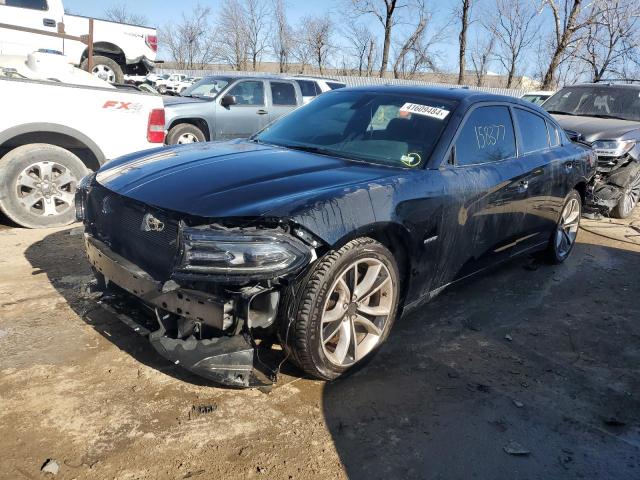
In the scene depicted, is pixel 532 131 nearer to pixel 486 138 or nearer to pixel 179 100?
pixel 486 138

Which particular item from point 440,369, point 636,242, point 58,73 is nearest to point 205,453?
point 440,369

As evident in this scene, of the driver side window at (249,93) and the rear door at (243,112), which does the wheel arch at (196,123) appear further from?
the driver side window at (249,93)

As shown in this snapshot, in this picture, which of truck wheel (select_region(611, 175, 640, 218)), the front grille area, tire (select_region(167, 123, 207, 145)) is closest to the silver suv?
tire (select_region(167, 123, 207, 145))

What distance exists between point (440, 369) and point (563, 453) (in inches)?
33.7

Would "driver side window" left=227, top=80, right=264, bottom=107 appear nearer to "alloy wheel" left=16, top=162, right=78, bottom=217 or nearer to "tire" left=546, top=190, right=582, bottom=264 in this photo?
"alloy wheel" left=16, top=162, right=78, bottom=217

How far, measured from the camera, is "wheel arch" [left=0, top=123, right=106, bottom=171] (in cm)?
514

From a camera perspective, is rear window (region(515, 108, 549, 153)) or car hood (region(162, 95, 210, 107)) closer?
rear window (region(515, 108, 549, 153))

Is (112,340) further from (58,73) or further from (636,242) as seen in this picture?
(636,242)

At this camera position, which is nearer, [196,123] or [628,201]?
[628,201]

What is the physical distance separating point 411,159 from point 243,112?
6897 millimetres

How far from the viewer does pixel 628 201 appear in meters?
7.98

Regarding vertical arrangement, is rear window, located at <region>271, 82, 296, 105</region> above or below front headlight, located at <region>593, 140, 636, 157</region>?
above

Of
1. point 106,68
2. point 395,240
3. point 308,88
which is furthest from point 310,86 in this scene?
point 395,240

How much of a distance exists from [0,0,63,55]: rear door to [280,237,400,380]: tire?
32.9 feet
